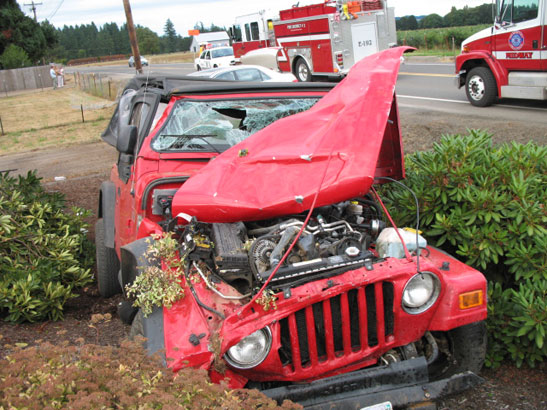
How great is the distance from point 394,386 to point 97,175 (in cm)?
888

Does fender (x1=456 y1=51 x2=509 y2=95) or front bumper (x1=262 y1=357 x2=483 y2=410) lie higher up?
fender (x1=456 y1=51 x2=509 y2=95)

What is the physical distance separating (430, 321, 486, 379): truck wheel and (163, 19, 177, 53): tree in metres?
116

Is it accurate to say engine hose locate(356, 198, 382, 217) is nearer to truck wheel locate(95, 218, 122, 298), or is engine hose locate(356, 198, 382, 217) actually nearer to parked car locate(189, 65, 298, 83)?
truck wheel locate(95, 218, 122, 298)

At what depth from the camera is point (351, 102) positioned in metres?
3.54

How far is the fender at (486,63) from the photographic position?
11.7m

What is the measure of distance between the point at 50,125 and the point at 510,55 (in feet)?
50.9

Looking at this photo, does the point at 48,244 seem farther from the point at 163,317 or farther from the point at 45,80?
the point at 45,80

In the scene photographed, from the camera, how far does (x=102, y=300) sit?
5.11m

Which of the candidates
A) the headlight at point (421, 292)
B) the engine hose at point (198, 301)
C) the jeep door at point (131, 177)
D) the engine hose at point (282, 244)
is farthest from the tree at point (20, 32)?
the headlight at point (421, 292)

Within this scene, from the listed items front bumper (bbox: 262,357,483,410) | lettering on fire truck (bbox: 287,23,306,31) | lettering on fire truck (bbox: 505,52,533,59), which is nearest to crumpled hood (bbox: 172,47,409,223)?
front bumper (bbox: 262,357,483,410)

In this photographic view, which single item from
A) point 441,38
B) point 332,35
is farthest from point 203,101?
point 441,38

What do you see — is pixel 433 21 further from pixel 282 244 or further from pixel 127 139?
pixel 282 244

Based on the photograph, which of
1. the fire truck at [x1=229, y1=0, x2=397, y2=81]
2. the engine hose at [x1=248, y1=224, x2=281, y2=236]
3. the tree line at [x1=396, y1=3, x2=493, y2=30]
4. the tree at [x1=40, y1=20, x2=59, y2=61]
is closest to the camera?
the engine hose at [x1=248, y1=224, x2=281, y2=236]

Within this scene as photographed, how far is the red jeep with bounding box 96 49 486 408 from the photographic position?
2662 mm
